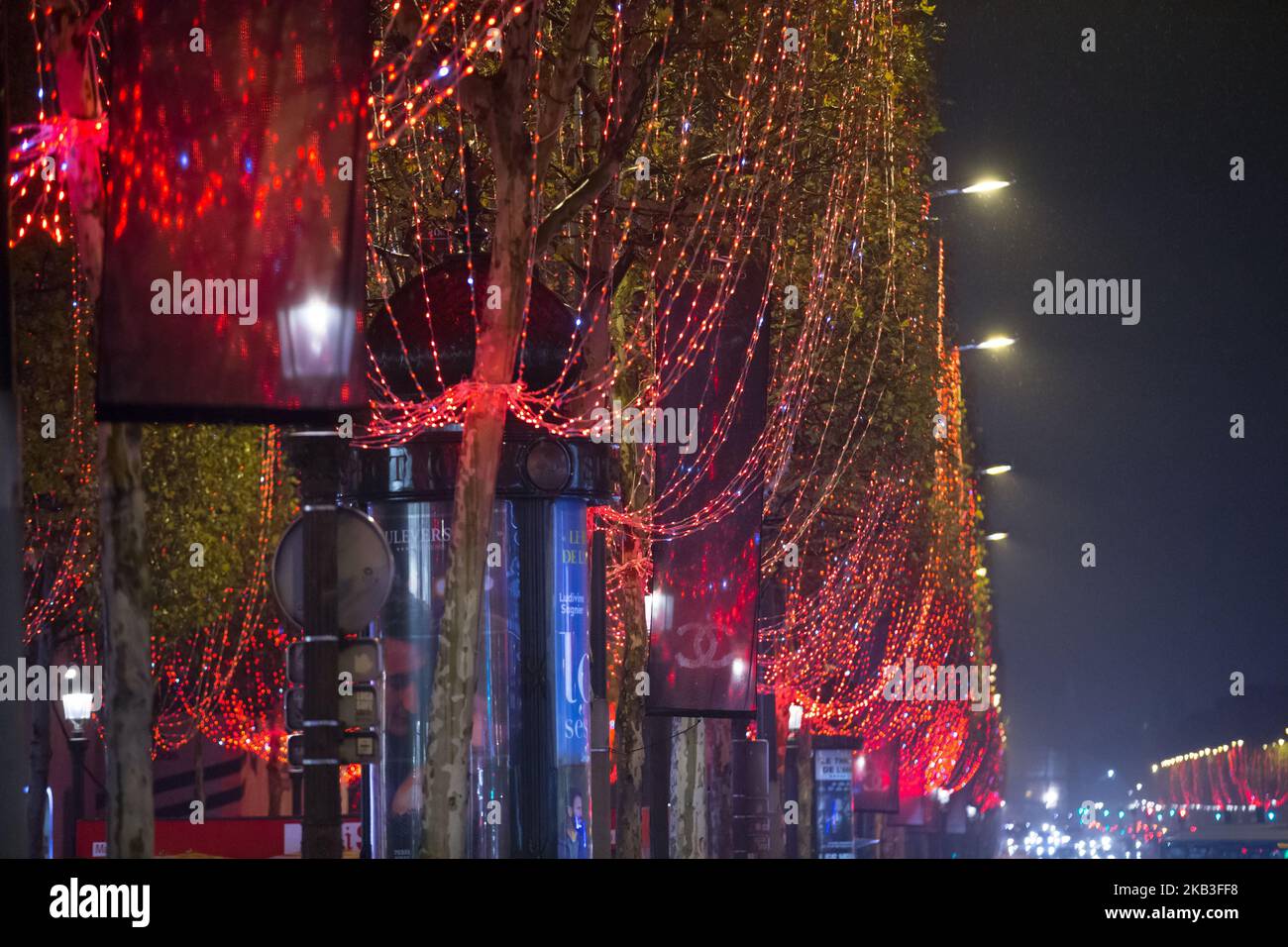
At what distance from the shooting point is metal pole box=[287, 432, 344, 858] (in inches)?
488

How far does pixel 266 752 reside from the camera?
5747 cm

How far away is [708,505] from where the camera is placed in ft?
73.1

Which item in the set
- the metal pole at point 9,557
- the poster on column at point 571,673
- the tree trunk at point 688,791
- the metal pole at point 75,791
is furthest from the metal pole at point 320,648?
the tree trunk at point 688,791

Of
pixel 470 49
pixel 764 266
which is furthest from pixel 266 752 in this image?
pixel 470 49

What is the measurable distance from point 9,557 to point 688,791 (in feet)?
75.9

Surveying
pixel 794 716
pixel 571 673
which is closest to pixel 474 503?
pixel 571 673

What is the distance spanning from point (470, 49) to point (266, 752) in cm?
4293

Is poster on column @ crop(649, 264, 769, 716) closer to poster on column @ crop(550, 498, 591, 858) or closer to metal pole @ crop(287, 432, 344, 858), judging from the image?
poster on column @ crop(550, 498, 591, 858)

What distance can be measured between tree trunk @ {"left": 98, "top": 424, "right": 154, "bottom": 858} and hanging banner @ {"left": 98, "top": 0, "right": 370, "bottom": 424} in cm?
222

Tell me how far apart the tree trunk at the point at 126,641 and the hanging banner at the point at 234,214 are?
2219mm

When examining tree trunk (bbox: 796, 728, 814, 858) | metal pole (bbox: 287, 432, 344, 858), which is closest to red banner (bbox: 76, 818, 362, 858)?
metal pole (bbox: 287, 432, 344, 858)

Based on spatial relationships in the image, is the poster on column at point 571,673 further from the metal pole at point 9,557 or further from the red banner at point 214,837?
the metal pole at point 9,557

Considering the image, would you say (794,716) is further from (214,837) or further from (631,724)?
(631,724)
